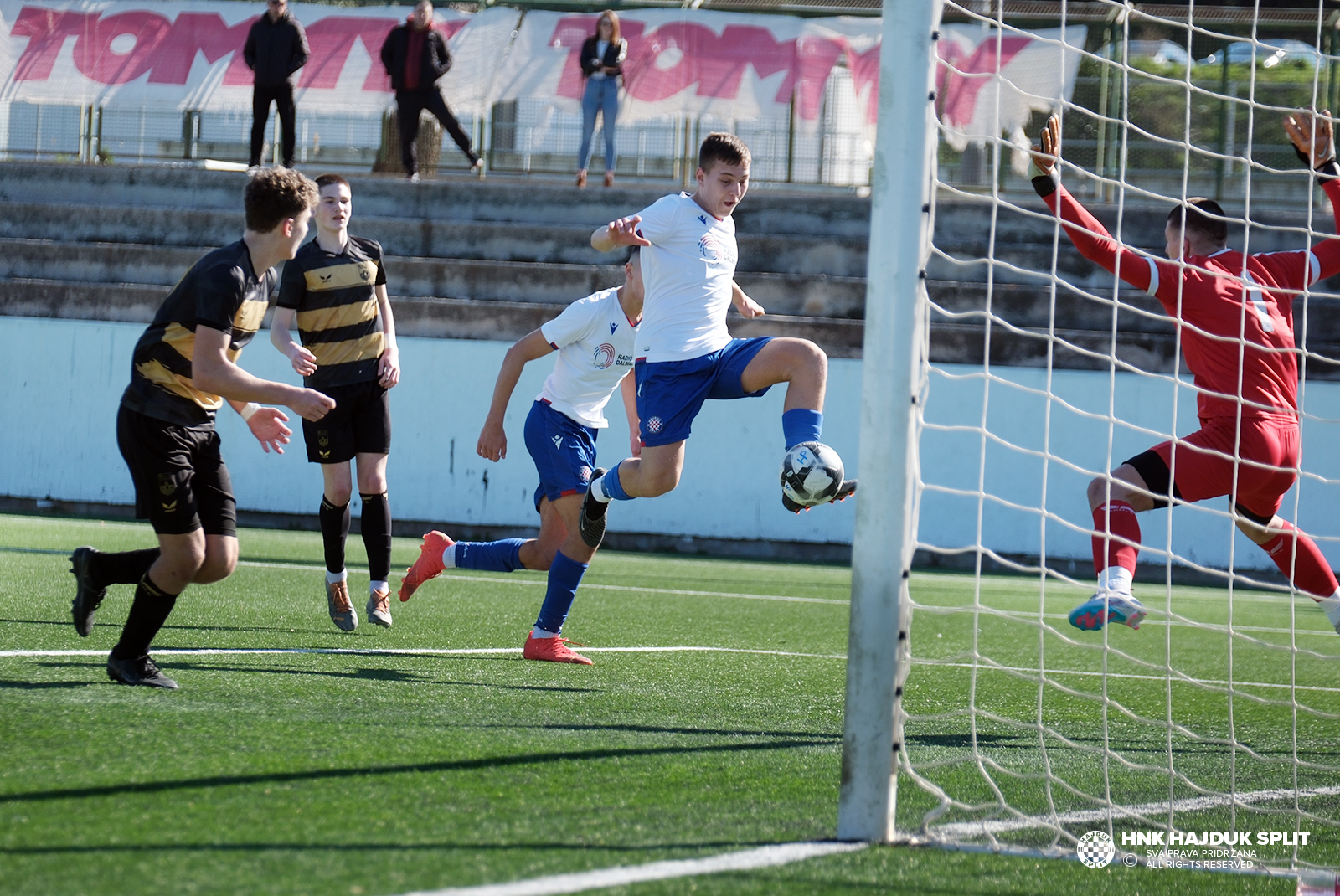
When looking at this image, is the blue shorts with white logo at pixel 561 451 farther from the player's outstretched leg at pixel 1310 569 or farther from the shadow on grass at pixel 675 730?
the player's outstretched leg at pixel 1310 569

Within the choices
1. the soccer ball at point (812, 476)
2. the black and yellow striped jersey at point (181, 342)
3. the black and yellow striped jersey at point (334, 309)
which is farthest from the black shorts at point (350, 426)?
the soccer ball at point (812, 476)

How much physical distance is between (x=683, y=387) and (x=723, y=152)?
0.94 metres

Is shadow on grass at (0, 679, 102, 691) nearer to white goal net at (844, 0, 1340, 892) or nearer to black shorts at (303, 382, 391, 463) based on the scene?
black shorts at (303, 382, 391, 463)

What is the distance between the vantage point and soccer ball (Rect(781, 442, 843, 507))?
4.28 meters

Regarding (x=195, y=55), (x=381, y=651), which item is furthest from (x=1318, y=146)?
(x=195, y=55)

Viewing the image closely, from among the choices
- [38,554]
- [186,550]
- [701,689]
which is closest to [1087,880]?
[701,689]

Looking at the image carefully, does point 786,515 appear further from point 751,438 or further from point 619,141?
point 619,141

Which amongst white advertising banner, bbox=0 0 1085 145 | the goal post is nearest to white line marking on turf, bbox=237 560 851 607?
the goal post

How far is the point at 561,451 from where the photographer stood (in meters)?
5.76

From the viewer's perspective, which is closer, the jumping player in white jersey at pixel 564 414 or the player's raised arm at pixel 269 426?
the player's raised arm at pixel 269 426

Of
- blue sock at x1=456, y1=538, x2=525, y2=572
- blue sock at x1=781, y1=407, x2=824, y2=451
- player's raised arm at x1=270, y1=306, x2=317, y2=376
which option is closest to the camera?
player's raised arm at x1=270, y1=306, x2=317, y2=376

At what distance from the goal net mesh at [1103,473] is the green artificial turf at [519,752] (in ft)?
0.14

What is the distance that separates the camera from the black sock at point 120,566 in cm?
424

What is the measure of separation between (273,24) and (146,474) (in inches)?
494
